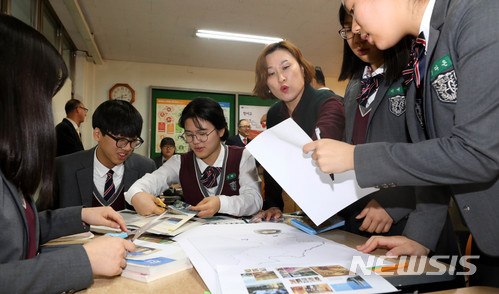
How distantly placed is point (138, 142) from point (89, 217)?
920mm

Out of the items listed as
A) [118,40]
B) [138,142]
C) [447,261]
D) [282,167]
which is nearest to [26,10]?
[118,40]

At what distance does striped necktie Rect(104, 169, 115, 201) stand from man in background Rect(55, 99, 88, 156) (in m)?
1.88

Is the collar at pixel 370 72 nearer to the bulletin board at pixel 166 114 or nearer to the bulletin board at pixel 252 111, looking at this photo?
the bulletin board at pixel 166 114

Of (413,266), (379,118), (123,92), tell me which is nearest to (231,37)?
(123,92)

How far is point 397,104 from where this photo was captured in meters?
1.07

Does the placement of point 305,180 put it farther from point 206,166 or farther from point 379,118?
point 206,166

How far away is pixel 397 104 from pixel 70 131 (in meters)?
3.62

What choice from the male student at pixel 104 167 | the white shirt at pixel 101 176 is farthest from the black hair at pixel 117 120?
the white shirt at pixel 101 176

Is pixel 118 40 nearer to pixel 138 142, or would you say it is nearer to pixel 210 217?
pixel 138 142

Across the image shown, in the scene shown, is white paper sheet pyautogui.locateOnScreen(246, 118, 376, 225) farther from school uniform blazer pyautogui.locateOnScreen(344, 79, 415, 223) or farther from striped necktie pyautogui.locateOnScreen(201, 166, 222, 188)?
striped necktie pyautogui.locateOnScreen(201, 166, 222, 188)

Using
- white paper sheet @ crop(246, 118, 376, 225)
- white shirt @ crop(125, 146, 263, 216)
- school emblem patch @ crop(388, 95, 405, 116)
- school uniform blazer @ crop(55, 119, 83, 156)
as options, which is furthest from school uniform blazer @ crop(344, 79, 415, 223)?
school uniform blazer @ crop(55, 119, 83, 156)

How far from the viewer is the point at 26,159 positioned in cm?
71

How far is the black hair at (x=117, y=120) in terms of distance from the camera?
1.85m

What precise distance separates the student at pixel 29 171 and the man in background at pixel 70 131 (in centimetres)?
300
